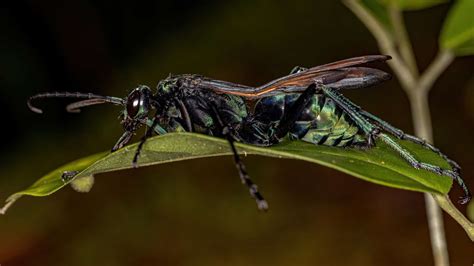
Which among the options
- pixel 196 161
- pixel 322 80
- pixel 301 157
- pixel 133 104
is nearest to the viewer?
pixel 301 157

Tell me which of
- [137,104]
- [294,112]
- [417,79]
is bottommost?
[417,79]

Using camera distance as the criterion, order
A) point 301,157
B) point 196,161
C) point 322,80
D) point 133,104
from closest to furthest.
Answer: point 301,157 → point 322,80 → point 133,104 → point 196,161

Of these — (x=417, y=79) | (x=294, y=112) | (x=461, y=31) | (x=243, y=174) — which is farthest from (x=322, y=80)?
(x=461, y=31)

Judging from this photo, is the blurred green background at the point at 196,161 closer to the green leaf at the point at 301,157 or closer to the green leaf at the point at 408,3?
the green leaf at the point at 408,3

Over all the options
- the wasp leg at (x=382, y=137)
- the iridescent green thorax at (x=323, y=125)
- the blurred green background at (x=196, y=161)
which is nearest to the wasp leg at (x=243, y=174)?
the iridescent green thorax at (x=323, y=125)

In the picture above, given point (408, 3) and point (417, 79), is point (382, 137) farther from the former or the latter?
point (408, 3)

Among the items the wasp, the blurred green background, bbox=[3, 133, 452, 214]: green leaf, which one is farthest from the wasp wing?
the blurred green background

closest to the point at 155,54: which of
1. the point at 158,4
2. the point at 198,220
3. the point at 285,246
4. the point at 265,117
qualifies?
the point at 158,4
